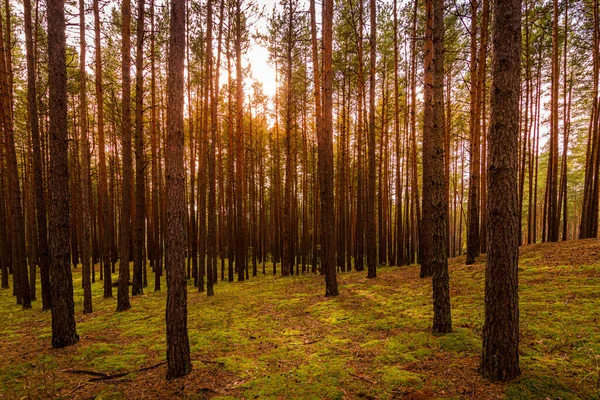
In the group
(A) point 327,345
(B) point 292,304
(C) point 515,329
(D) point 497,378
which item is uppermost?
(C) point 515,329

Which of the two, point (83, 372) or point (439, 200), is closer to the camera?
point (83, 372)

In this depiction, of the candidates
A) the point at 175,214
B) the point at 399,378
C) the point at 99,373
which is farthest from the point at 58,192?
the point at 399,378

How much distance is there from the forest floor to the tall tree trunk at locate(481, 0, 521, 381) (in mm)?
472

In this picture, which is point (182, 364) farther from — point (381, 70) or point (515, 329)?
point (381, 70)

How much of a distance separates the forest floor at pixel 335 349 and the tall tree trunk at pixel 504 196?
472mm

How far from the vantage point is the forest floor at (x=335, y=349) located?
3.66 m

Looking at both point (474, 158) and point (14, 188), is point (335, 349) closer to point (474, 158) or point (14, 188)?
point (474, 158)

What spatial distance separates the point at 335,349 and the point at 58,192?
666 centimetres

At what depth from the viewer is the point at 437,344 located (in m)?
4.70

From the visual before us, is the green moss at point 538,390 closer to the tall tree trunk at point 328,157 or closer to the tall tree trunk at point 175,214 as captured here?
the tall tree trunk at point 175,214

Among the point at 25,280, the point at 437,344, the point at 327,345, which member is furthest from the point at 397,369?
the point at 25,280

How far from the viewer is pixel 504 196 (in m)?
3.47

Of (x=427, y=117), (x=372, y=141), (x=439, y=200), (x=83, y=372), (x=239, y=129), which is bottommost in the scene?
(x=83, y=372)

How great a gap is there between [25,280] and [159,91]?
12802 millimetres
